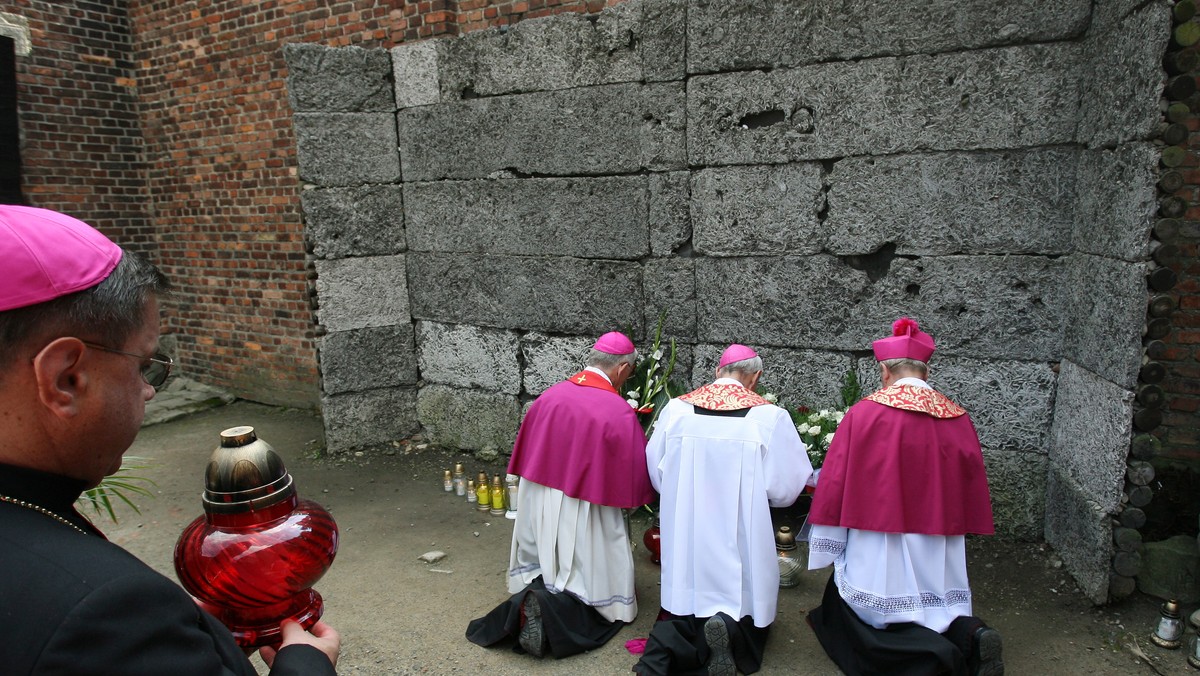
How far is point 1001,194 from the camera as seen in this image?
4574 millimetres

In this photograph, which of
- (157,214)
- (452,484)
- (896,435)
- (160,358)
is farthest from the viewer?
(157,214)

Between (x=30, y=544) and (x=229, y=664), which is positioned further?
(x=229, y=664)

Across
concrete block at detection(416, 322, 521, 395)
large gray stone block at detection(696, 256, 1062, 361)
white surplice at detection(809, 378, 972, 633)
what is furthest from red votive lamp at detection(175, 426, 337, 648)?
concrete block at detection(416, 322, 521, 395)

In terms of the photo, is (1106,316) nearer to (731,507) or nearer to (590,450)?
(731,507)

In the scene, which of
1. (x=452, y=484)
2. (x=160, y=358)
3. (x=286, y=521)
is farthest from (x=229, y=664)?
(x=452, y=484)

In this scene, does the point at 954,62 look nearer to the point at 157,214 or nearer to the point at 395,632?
the point at 395,632

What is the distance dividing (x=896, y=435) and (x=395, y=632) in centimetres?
284

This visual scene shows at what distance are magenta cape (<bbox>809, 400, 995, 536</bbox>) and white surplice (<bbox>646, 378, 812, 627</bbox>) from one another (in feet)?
1.09

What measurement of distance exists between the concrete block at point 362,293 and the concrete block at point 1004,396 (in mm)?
4654

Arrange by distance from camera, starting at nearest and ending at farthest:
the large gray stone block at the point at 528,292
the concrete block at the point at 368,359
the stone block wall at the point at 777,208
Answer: the stone block wall at the point at 777,208 → the large gray stone block at the point at 528,292 → the concrete block at the point at 368,359

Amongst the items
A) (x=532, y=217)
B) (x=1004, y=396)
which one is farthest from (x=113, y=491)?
(x=1004, y=396)

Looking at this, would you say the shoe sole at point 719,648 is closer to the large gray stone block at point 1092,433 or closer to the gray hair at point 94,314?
the large gray stone block at point 1092,433

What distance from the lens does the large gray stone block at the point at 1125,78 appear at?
3574 mm

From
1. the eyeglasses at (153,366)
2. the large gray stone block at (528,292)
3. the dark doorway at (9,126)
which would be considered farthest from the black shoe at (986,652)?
the dark doorway at (9,126)
